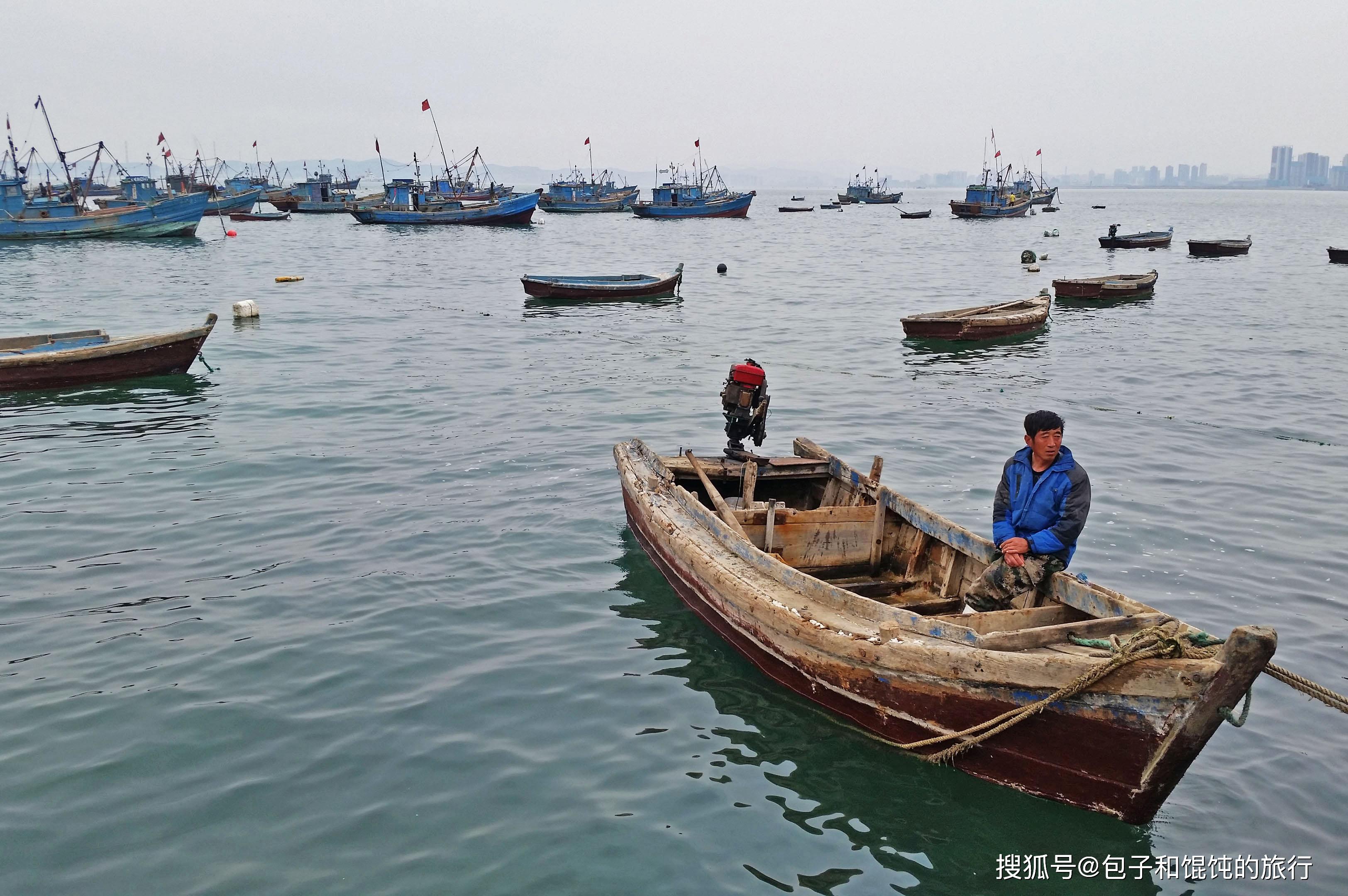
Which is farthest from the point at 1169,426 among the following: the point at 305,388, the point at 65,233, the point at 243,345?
the point at 65,233

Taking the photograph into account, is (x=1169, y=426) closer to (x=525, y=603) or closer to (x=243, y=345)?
(x=525, y=603)

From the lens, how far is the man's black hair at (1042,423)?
6.13 m

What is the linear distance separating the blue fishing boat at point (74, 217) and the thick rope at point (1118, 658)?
198 ft

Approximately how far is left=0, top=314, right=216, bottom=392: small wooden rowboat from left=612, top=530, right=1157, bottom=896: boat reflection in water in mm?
14173

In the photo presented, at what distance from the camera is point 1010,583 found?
6.56 metres

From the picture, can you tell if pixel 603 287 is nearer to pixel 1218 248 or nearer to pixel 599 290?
pixel 599 290

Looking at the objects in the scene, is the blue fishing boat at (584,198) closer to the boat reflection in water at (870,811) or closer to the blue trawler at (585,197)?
the blue trawler at (585,197)

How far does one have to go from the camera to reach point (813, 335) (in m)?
25.4

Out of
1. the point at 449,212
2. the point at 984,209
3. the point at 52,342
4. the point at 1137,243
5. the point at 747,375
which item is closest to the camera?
the point at 747,375

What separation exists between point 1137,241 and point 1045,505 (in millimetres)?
53464

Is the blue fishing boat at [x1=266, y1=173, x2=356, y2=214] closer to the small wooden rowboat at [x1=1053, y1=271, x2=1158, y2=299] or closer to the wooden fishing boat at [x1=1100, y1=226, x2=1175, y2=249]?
the wooden fishing boat at [x1=1100, y1=226, x2=1175, y2=249]

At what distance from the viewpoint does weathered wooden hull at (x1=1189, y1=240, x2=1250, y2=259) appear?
48.2 m

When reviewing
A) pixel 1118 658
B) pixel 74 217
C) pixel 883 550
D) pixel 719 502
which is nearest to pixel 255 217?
pixel 74 217

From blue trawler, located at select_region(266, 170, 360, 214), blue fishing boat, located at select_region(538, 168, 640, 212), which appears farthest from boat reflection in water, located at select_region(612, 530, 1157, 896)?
blue trawler, located at select_region(266, 170, 360, 214)
